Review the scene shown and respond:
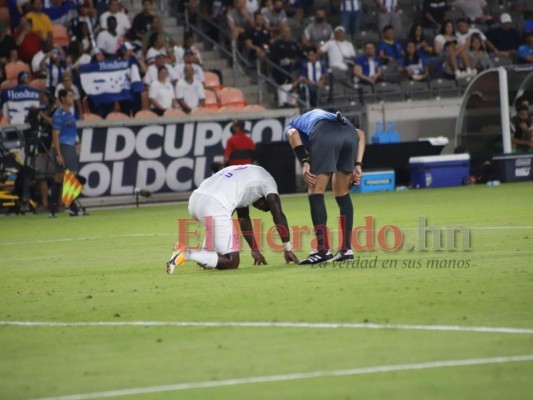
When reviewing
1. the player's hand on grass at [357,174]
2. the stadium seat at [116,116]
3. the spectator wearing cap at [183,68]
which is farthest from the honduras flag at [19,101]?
the player's hand on grass at [357,174]

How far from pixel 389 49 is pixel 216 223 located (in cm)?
1986

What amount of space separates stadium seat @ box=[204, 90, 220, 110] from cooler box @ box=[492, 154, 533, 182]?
6662mm

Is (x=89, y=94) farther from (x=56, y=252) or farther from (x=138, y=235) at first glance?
(x=56, y=252)

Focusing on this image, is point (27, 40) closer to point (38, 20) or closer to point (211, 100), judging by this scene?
point (38, 20)

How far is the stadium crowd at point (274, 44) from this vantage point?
2722 centimetres

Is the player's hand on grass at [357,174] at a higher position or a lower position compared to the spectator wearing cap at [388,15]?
lower

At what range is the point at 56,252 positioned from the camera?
16844 mm

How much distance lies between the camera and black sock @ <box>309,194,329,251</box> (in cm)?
1295

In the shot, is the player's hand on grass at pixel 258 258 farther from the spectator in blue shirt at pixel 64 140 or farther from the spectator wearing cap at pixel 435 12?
the spectator wearing cap at pixel 435 12

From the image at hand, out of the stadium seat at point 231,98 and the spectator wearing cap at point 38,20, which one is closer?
the spectator wearing cap at point 38,20

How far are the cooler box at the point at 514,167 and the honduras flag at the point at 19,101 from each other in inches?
419

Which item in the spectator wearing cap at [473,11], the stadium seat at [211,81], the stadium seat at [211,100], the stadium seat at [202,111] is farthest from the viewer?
the spectator wearing cap at [473,11]

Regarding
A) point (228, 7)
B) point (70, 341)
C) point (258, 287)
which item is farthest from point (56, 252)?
point (228, 7)

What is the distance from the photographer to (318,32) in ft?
101
